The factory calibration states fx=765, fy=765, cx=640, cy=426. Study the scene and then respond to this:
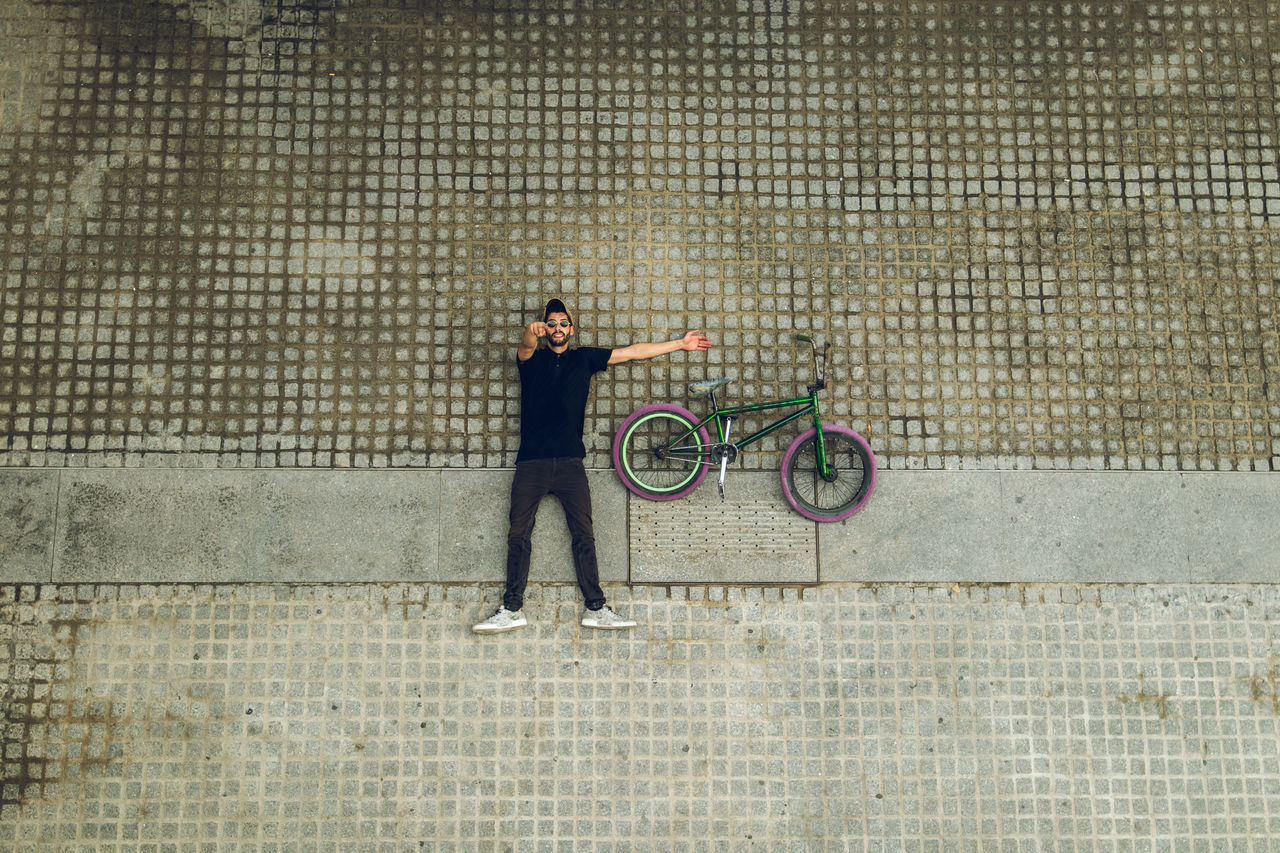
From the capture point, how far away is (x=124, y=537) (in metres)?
4.80

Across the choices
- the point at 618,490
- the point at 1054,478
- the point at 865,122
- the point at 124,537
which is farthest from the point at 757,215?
the point at 124,537

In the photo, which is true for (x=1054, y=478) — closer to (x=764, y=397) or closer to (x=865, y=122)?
(x=764, y=397)

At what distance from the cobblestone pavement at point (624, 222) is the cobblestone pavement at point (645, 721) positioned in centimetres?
99

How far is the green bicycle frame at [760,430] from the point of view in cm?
471

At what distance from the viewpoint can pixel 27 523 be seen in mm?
4793

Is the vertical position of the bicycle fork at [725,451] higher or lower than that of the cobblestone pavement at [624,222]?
lower

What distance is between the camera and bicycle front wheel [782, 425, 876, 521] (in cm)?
479

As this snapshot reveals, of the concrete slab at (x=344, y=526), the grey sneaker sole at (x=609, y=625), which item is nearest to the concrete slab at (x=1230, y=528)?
the grey sneaker sole at (x=609, y=625)

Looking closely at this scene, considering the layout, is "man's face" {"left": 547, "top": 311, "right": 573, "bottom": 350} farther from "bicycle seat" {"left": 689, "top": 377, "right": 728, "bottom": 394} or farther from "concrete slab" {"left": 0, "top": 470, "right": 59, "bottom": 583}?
"concrete slab" {"left": 0, "top": 470, "right": 59, "bottom": 583}

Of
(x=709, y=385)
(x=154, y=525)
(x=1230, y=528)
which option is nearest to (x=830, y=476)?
(x=709, y=385)

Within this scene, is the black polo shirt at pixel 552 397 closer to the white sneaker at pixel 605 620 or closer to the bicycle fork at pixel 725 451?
the bicycle fork at pixel 725 451

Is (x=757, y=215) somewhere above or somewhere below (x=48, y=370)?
above

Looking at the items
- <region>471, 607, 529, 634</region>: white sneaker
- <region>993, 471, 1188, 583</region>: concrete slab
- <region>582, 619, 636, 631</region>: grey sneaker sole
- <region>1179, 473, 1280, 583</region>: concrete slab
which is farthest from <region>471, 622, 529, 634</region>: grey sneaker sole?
<region>1179, 473, 1280, 583</region>: concrete slab

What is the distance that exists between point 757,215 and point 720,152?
0.50m
